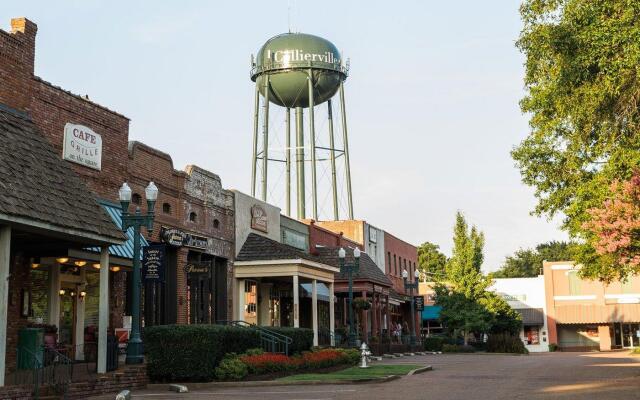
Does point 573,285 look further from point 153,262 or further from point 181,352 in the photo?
point 181,352

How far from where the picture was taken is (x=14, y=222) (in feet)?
53.2

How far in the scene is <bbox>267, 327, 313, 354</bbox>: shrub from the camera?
27131 mm

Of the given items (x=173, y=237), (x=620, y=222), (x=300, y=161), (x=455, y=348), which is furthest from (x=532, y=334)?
(x=620, y=222)

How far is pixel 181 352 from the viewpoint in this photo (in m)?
21.3

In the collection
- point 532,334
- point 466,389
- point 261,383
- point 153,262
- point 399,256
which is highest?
point 399,256

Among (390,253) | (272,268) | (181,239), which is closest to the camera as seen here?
(181,239)

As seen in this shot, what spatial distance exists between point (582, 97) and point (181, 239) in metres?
14.2

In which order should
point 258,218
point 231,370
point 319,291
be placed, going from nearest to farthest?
point 231,370, point 258,218, point 319,291

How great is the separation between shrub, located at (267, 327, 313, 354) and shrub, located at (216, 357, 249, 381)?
4269 mm

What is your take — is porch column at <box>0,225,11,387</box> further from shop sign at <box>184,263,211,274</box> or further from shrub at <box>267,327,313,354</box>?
shop sign at <box>184,263,211,274</box>

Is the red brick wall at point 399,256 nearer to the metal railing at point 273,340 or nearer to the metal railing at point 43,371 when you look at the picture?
the metal railing at point 273,340

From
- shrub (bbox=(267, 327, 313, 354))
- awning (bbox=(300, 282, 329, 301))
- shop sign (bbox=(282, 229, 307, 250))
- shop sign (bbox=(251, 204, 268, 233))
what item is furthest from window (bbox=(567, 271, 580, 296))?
shrub (bbox=(267, 327, 313, 354))

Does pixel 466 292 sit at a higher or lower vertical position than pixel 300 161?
lower

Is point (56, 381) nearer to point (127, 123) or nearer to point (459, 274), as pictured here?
point (127, 123)
